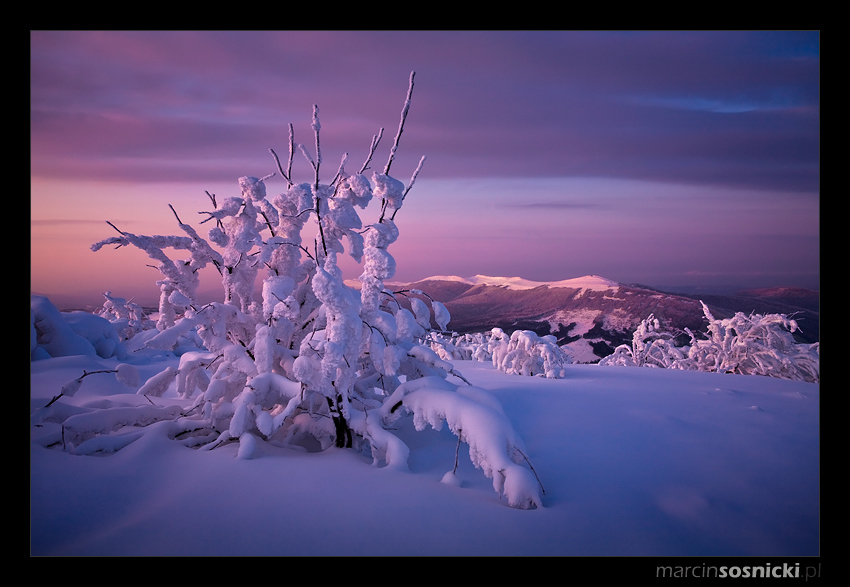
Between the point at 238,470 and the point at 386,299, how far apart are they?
1.55 meters

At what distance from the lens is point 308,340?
9.29 feet

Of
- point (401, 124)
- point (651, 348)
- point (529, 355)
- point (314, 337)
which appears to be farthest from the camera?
point (651, 348)

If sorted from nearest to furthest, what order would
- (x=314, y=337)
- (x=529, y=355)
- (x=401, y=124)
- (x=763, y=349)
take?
(x=401, y=124), (x=314, y=337), (x=529, y=355), (x=763, y=349)

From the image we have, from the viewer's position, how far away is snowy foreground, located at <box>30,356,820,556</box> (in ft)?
6.67

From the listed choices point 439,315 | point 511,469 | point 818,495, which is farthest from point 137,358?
point 818,495

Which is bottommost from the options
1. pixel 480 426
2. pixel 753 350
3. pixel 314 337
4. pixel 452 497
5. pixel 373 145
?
pixel 452 497

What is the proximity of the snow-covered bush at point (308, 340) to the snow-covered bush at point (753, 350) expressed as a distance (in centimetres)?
650

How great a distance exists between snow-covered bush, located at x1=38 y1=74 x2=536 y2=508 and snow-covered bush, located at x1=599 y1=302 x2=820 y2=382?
6.50 m

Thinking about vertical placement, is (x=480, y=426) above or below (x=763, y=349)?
above

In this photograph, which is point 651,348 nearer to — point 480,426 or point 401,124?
point 480,426

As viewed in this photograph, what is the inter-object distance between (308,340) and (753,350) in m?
7.73

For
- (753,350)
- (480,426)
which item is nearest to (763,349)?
(753,350)

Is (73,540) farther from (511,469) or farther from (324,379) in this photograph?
(511,469)
